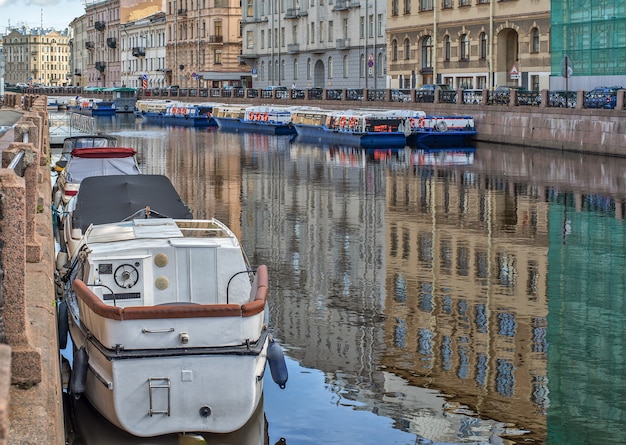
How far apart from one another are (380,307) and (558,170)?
22.3 m

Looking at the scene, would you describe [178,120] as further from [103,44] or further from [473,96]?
[103,44]

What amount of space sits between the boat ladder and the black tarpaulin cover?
23.7 ft

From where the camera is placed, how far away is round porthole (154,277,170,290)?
1309 centimetres

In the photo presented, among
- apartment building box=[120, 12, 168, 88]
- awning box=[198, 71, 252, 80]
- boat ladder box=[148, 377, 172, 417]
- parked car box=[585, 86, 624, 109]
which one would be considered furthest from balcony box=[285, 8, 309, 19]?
boat ladder box=[148, 377, 172, 417]

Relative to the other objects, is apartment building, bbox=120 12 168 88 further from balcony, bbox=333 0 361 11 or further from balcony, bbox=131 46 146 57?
balcony, bbox=333 0 361 11

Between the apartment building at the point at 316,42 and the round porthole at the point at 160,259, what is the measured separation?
6239 centimetres

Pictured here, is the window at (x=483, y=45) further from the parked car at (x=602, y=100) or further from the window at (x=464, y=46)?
the parked car at (x=602, y=100)

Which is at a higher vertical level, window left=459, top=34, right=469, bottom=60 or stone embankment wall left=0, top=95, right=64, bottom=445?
window left=459, top=34, right=469, bottom=60

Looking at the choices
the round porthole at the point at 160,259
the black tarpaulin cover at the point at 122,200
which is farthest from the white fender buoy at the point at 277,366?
the black tarpaulin cover at the point at 122,200

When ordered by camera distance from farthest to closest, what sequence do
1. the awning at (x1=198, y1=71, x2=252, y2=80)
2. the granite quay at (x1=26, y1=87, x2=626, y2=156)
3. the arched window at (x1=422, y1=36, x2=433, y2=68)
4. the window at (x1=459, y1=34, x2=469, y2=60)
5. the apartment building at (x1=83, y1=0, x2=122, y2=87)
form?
1. the apartment building at (x1=83, y1=0, x2=122, y2=87)
2. the awning at (x1=198, y1=71, x2=252, y2=80)
3. the arched window at (x1=422, y1=36, x2=433, y2=68)
4. the window at (x1=459, y1=34, x2=469, y2=60)
5. the granite quay at (x1=26, y1=87, x2=626, y2=156)

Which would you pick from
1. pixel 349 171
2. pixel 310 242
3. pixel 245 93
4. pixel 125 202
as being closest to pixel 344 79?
pixel 245 93

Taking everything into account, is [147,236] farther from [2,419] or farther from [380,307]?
[2,419]

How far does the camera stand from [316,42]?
8794 centimetres

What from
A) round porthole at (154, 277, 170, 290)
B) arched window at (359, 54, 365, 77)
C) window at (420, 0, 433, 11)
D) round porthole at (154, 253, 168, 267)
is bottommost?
round porthole at (154, 277, 170, 290)
